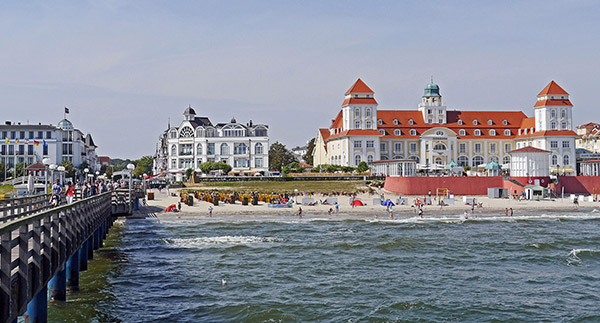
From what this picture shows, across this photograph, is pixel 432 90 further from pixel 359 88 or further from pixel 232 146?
pixel 232 146

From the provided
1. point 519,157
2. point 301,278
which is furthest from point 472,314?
point 519,157

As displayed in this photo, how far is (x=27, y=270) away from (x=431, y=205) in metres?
49.5

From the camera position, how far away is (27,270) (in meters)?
9.69

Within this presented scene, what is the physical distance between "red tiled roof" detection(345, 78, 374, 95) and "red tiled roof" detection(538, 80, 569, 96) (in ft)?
87.9

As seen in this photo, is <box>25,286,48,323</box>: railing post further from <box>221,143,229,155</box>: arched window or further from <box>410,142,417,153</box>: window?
<box>221,143,229,155</box>: arched window

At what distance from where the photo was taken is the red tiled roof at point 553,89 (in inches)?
3565

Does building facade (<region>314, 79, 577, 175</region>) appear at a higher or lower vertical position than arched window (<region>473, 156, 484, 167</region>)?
higher

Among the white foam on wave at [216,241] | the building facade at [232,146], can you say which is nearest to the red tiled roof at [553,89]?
the building facade at [232,146]

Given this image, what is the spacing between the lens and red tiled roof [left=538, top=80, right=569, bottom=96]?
90562 millimetres

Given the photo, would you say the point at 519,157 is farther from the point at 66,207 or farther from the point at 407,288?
the point at 66,207

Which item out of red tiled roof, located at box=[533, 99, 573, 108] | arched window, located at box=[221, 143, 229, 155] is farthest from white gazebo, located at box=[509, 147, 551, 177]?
arched window, located at box=[221, 143, 229, 155]

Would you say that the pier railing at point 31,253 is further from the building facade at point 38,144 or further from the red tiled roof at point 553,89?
the red tiled roof at point 553,89

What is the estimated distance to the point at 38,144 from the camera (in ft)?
279

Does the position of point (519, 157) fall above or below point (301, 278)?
above
